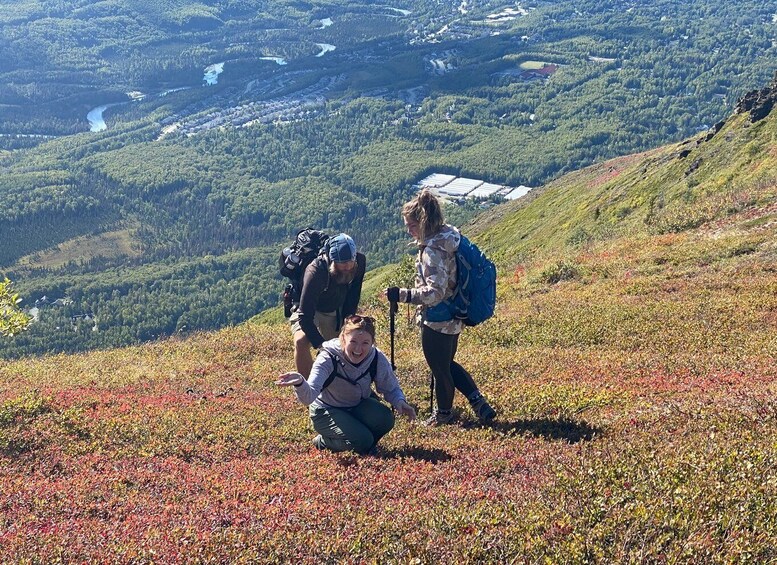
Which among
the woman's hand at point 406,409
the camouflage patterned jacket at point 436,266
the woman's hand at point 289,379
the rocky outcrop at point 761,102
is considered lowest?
the rocky outcrop at point 761,102

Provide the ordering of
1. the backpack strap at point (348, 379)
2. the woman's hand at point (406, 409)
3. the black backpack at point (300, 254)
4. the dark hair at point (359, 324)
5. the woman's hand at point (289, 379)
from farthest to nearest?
the black backpack at point (300, 254)
the backpack strap at point (348, 379)
the woman's hand at point (406, 409)
the dark hair at point (359, 324)
the woman's hand at point (289, 379)

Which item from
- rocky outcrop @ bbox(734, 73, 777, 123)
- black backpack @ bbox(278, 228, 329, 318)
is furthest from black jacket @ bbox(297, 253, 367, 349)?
rocky outcrop @ bbox(734, 73, 777, 123)

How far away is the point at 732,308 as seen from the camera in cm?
1745

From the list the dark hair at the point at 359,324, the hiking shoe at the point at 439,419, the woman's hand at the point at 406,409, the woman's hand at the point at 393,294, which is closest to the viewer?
the dark hair at the point at 359,324

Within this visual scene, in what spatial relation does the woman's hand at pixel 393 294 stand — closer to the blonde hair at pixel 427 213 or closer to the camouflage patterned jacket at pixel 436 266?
the camouflage patterned jacket at pixel 436 266

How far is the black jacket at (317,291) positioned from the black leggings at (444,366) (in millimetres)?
1755

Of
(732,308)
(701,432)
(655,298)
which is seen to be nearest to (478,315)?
(701,432)

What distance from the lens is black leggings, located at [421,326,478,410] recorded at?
1022 cm

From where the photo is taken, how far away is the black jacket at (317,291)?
11484 millimetres

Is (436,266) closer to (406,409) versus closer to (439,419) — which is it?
(406,409)

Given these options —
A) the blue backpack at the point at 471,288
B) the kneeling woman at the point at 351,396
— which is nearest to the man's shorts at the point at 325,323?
the kneeling woman at the point at 351,396

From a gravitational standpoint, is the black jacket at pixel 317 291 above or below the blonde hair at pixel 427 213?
below

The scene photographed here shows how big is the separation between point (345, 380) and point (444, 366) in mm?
1744

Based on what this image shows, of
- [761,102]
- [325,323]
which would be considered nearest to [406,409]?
[325,323]
